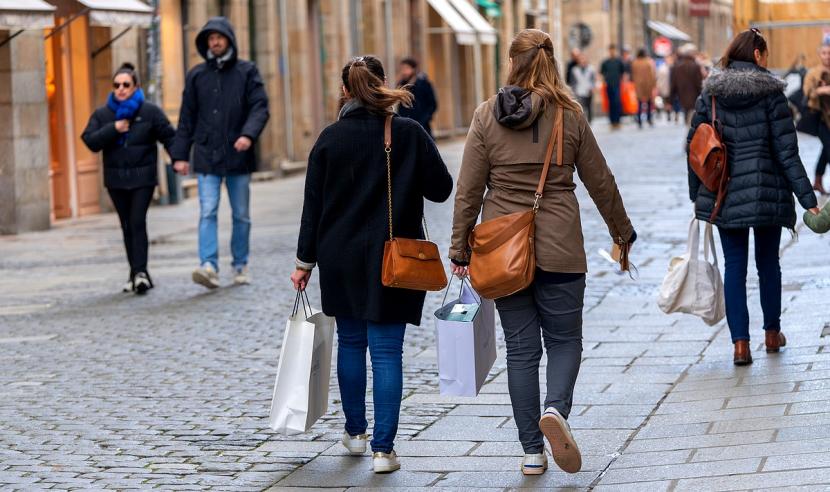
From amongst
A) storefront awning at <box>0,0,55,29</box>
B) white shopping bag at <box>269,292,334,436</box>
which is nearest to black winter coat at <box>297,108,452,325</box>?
white shopping bag at <box>269,292,334,436</box>

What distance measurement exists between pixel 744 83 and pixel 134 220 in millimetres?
5724

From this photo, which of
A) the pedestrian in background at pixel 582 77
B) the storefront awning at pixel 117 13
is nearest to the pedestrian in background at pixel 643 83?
the pedestrian in background at pixel 582 77

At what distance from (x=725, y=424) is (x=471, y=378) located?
1.19 meters

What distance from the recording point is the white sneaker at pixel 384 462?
626cm

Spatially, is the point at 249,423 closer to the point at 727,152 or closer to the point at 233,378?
the point at 233,378

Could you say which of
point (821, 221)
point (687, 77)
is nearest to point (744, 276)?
point (821, 221)

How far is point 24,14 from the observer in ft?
50.3

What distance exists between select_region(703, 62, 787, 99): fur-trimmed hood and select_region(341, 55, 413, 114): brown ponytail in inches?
89.7

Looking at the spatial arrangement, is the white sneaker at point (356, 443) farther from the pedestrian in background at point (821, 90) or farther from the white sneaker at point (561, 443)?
the pedestrian in background at point (821, 90)

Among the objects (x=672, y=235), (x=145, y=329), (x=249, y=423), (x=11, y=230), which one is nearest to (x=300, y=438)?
(x=249, y=423)

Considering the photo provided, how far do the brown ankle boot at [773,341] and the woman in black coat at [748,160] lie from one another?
237 millimetres

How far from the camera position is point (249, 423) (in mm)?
7363

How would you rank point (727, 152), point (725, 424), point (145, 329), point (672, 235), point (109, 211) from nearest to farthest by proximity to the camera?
point (725, 424) → point (727, 152) → point (145, 329) → point (672, 235) → point (109, 211)

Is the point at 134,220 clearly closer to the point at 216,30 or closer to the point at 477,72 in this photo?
the point at 216,30
